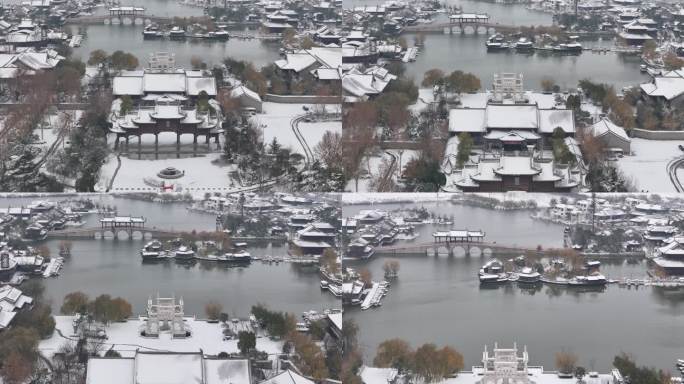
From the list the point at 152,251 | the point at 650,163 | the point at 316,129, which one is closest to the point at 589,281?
the point at 152,251

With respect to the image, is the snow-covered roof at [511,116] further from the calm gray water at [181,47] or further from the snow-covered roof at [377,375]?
the snow-covered roof at [377,375]

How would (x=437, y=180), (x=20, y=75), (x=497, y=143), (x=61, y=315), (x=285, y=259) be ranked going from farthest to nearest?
1. (x=20, y=75)
2. (x=497, y=143)
3. (x=437, y=180)
4. (x=285, y=259)
5. (x=61, y=315)

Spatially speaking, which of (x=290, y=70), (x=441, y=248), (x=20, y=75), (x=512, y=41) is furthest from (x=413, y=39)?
(x=441, y=248)

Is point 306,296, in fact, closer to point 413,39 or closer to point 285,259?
point 285,259

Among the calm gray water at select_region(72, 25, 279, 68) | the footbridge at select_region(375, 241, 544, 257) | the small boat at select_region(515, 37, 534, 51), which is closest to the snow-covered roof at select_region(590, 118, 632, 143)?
the footbridge at select_region(375, 241, 544, 257)

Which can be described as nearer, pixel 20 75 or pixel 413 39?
pixel 20 75

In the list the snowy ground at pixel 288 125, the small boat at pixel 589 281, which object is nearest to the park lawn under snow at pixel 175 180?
the snowy ground at pixel 288 125
